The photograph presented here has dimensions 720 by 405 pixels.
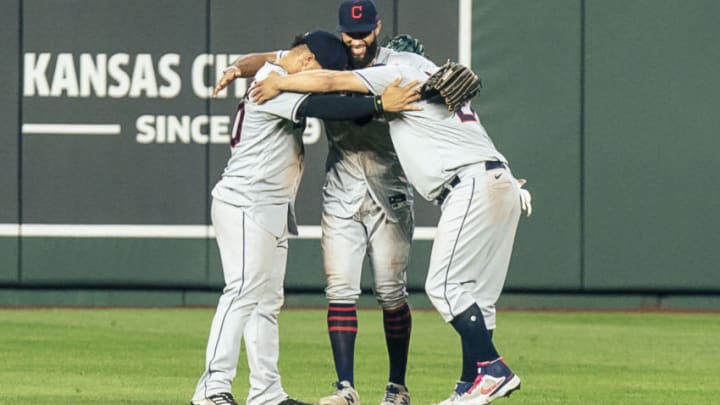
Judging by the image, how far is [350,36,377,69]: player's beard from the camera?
867 centimetres

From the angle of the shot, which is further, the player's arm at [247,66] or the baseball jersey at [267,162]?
the player's arm at [247,66]

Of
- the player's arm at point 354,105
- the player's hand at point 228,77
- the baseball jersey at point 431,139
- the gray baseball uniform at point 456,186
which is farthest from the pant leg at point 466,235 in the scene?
the player's hand at point 228,77

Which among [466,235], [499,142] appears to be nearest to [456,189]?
[466,235]

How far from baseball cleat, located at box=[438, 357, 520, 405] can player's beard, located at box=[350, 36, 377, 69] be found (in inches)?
69.1

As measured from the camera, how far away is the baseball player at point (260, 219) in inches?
321

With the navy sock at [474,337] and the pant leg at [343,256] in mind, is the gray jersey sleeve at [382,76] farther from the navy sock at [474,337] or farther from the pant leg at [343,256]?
the navy sock at [474,337]

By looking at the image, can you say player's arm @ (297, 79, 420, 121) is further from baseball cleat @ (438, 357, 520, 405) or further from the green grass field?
the green grass field

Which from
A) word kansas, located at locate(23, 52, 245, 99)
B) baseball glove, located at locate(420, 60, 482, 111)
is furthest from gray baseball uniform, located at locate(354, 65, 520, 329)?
word kansas, located at locate(23, 52, 245, 99)

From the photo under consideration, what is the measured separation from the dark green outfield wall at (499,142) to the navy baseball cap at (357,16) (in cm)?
655

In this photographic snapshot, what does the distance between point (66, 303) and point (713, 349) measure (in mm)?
6166

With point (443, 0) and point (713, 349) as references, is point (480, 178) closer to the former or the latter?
point (713, 349)

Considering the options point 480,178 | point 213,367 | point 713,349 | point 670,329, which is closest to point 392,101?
point 480,178

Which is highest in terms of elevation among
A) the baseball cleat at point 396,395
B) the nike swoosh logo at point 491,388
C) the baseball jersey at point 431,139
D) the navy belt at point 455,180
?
the baseball jersey at point 431,139

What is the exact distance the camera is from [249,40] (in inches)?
593
